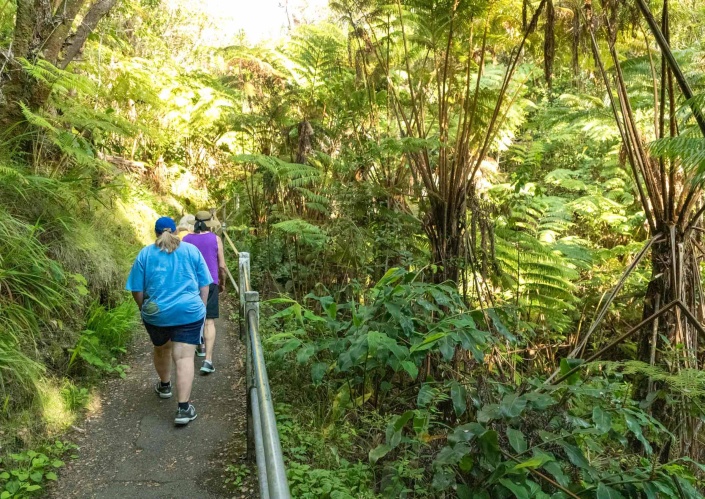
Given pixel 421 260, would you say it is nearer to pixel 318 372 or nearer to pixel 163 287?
pixel 318 372

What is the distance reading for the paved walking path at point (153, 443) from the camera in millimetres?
3297

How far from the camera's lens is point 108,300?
18.4 ft

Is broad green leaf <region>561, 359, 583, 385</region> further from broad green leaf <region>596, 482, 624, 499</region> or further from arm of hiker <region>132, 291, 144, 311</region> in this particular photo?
arm of hiker <region>132, 291, 144, 311</region>

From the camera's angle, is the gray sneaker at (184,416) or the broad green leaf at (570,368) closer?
the broad green leaf at (570,368)

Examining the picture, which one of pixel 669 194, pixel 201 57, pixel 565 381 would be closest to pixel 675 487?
pixel 565 381

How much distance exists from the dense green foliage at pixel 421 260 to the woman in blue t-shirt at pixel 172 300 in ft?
2.36

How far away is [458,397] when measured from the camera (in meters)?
2.97

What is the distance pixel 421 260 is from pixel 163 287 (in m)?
2.78

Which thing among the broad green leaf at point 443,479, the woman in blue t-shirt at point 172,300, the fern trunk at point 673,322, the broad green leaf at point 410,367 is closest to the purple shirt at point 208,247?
the woman in blue t-shirt at point 172,300

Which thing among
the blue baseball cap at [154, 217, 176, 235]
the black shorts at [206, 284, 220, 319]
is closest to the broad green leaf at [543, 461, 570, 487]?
the blue baseball cap at [154, 217, 176, 235]

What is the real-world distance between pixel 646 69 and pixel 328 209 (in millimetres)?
3897

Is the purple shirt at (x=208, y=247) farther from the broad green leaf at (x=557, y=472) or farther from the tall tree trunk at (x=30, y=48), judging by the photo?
the broad green leaf at (x=557, y=472)

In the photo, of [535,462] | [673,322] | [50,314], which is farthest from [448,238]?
[50,314]

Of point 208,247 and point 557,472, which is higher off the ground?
point 208,247
